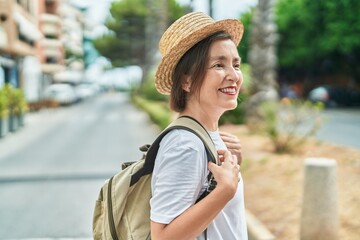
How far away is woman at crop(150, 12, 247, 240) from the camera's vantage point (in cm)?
146

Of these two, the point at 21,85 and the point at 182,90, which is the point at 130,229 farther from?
the point at 21,85

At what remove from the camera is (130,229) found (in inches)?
63.3

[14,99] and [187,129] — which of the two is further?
[14,99]

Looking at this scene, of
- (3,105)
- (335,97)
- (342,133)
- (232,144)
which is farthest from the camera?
(335,97)

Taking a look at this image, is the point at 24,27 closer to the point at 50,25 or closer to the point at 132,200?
the point at 50,25

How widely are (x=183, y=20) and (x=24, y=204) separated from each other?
5.95 meters

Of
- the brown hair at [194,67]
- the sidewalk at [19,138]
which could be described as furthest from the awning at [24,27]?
the brown hair at [194,67]

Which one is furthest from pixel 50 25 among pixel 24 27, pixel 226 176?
pixel 226 176

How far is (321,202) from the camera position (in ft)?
13.5

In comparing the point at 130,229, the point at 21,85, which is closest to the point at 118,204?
the point at 130,229

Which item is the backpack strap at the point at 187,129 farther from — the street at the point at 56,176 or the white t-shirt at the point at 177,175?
the street at the point at 56,176

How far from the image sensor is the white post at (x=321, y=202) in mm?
4105

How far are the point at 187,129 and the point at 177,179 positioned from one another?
0.17 m

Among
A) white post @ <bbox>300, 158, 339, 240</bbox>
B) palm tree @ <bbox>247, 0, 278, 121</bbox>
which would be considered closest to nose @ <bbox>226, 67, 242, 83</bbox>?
white post @ <bbox>300, 158, 339, 240</bbox>
